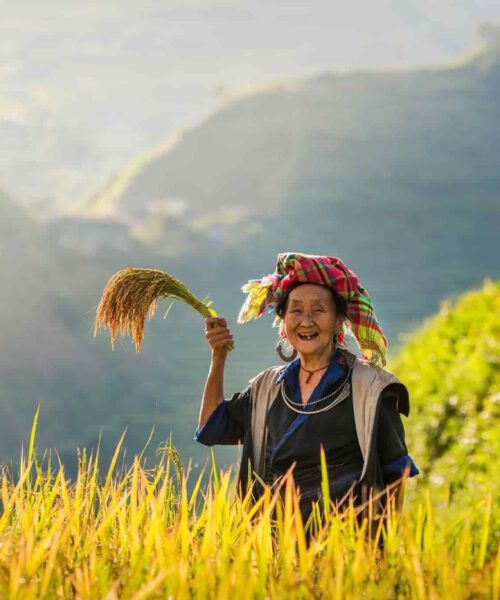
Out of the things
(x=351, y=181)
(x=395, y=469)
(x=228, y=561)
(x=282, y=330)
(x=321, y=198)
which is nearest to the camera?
(x=228, y=561)

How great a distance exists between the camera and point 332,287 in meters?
3.63

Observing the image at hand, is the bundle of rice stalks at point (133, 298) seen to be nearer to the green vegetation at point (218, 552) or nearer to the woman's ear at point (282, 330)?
the woman's ear at point (282, 330)

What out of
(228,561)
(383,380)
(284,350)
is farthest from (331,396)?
(228,561)

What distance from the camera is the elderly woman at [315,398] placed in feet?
11.5

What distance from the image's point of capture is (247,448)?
371 centimetres

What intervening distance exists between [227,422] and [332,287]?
0.66m

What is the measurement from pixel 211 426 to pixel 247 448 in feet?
0.59

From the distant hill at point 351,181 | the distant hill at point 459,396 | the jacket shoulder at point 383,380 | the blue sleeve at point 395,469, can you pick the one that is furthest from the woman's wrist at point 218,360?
the distant hill at point 351,181

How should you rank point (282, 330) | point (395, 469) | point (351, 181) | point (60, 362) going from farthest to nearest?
point (351, 181), point (60, 362), point (282, 330), point (395, 469)

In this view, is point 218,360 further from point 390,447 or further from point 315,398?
point 390,447

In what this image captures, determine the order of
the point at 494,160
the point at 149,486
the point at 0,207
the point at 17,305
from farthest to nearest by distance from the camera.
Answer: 1. the point at 494,160
2. the point at 0,207
3. the point at 17,305
4. the point at 149,486

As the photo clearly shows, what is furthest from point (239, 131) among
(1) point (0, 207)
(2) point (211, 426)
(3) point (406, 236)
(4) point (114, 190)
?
(2) point (211, 426)

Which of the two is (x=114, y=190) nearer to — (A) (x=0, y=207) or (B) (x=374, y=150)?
(B) (x=374, y=150)

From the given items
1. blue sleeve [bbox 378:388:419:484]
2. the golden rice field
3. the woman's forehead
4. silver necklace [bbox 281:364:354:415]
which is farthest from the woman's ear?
the golden rice field
